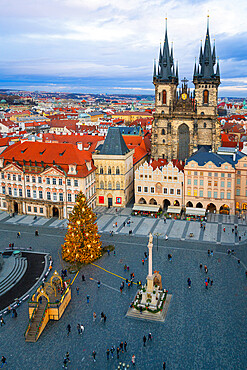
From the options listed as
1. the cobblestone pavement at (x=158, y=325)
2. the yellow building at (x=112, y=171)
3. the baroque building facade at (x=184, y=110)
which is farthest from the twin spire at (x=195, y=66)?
the cobblestone pavement at (x=158, y=325)

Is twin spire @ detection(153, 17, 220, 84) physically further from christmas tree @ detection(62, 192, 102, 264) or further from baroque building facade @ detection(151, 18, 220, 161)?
christmas tree @ detection(62, 192, 102, 264)

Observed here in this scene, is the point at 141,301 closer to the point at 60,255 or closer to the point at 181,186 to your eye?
the point at 60,255

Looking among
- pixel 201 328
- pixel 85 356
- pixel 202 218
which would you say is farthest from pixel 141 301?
pixel 202 218

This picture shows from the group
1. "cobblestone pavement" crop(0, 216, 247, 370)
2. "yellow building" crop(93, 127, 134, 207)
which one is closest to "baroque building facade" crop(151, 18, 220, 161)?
"yellow building" crop(93, 127, 134, 207)

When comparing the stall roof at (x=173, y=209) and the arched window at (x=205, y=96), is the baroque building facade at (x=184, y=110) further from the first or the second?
the stall roof at (x=173, y=209)

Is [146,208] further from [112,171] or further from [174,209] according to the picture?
[112,171]

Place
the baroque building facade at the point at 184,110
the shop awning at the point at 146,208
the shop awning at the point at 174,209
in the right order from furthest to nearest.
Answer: the baroque building facade at the point at 184,110 → the shop awning at the point at 146,208 → the shop awning at the point at 174,209
